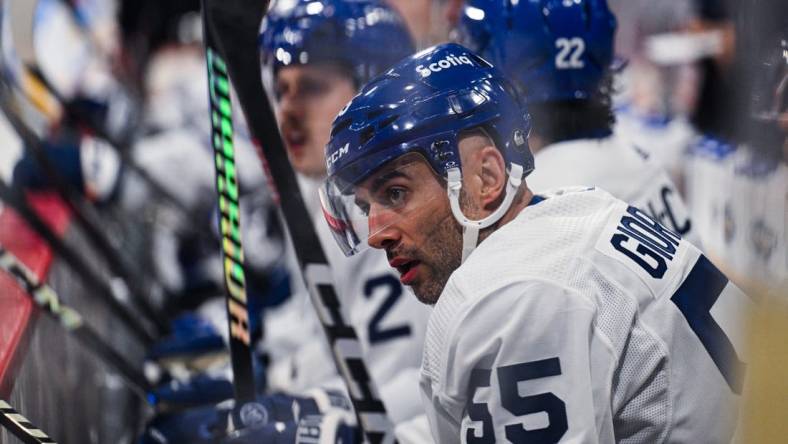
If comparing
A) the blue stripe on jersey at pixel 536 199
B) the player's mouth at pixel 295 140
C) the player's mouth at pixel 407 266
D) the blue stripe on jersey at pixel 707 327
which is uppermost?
the blue stripe on jersey at pixel 536 199

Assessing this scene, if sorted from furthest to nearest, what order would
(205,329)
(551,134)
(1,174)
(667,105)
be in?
(667,105) < (205,329) < (1,174) < (551,134)

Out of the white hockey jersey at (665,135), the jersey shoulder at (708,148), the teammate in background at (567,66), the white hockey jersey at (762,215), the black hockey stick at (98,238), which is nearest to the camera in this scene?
the white hockey jersey at (762,215)

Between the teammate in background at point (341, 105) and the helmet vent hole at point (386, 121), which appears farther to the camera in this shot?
the teammate in background at point (341, 105)

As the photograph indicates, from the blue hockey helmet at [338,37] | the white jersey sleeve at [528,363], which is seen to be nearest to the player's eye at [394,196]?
the white jersey sleeve at [528,363]

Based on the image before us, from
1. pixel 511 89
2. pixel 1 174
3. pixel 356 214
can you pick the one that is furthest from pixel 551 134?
pixel 1 174

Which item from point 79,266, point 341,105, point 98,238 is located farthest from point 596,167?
point 98,238

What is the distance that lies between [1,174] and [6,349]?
Answer: 0.57m

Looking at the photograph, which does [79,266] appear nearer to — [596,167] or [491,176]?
[596,167]

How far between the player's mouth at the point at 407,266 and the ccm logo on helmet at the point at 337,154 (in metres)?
0.17

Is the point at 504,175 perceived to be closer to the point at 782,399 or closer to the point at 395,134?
the point at 395,134

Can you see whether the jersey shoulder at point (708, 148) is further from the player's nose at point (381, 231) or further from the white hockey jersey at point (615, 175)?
the player's nose at point (381, 231)

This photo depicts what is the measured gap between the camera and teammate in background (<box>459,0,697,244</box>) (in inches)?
84.8

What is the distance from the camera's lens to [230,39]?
1.78 meters

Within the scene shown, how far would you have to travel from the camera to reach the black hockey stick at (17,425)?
1815 millimetres
